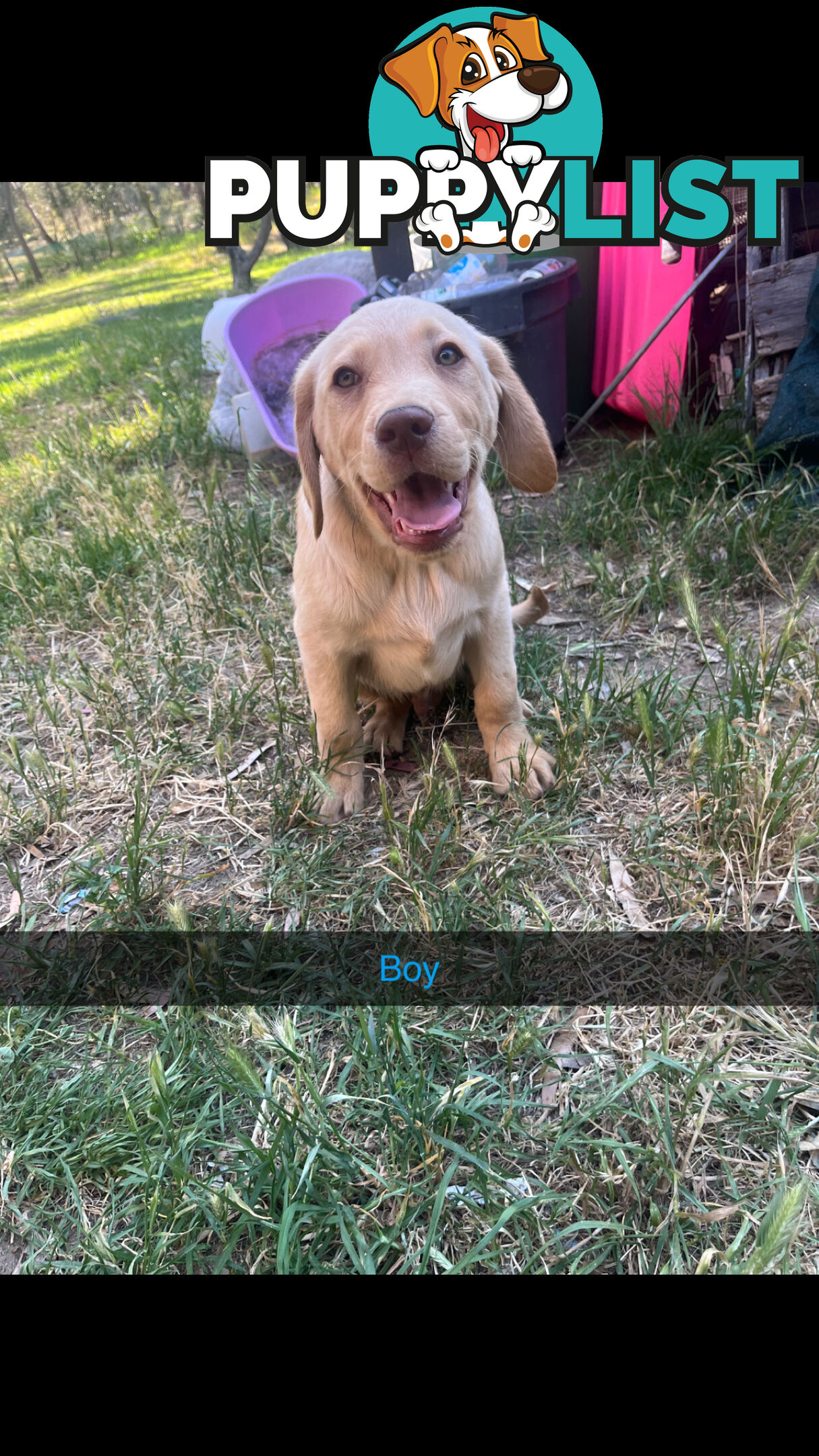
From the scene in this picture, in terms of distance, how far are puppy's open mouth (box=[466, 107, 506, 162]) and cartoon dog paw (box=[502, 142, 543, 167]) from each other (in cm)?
2

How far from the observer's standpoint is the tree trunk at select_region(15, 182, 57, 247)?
315 cm

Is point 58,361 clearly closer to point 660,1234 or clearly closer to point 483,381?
point 483,381

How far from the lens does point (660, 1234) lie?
1213 mm

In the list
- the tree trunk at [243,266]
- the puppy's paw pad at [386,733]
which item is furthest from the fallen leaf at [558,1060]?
the tree trunk at [243,266]

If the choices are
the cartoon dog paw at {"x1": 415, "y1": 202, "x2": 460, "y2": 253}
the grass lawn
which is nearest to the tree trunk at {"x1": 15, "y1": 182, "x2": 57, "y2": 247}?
the grass lawn

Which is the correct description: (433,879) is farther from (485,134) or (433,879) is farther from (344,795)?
(485,134)

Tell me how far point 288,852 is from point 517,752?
2.09ft

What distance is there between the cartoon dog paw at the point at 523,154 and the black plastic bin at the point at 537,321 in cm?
146

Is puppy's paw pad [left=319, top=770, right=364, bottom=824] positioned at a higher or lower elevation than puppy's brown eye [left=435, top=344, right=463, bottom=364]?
lower

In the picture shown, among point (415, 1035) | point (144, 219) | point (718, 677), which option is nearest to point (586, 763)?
point (718, 677)

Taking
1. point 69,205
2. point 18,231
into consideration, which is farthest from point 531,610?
point 18,231

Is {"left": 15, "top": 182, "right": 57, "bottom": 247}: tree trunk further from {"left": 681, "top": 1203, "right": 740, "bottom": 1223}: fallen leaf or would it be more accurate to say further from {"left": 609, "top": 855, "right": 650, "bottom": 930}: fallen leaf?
{"left": 681, "top": 1203, "right": 740, "bottom": 1223}: fallen leaf

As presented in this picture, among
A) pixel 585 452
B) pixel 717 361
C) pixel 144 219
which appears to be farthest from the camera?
pixel 144 219

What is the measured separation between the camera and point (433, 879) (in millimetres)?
1874
